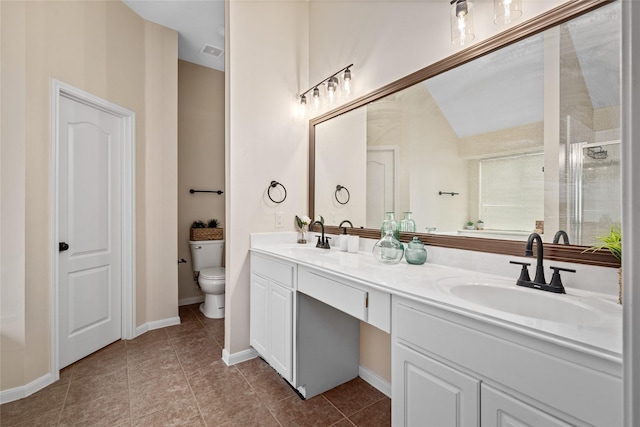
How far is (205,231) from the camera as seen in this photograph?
138 inches

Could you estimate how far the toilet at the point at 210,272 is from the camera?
3043 millimetres

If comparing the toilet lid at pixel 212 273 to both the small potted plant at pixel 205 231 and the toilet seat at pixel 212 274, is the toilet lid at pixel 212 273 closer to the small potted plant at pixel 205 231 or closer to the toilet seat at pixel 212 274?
the toilet seat at pixel 212 274

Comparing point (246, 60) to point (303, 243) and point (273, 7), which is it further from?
point (303, 243)

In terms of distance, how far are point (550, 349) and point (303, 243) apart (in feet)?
6.14

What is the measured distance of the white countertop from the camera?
0.70 m

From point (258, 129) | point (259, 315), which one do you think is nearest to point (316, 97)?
point (258, 129)

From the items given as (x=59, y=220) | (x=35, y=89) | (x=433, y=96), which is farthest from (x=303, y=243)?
(x=35, y=89)

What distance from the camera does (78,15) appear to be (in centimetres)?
221

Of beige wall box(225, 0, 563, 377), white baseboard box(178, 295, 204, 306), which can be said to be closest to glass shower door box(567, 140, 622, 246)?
beige wall box(225, 0, 563, 377)

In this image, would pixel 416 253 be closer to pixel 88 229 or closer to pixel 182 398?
pixel 182 398

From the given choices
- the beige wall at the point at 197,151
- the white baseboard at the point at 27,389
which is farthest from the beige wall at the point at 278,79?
the beige wall at the point at 197,151

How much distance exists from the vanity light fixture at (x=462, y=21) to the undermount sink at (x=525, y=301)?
1096 mm

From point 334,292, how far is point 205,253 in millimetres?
2444

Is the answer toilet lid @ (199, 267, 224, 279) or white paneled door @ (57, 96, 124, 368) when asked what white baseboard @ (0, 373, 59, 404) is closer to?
white paneled door @ (57, 96, 124, 368)
